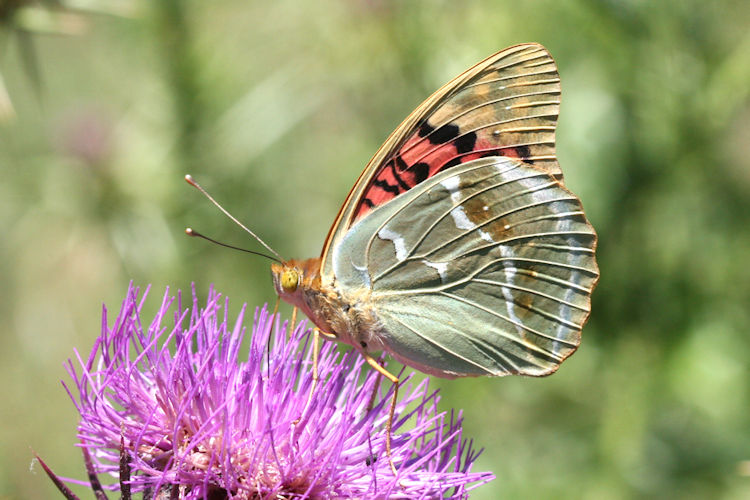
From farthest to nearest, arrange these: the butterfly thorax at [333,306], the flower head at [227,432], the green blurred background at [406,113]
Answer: the green blurred background at [406,113]
the butterfly thorax at [333,306]
the flower head at [227,432]

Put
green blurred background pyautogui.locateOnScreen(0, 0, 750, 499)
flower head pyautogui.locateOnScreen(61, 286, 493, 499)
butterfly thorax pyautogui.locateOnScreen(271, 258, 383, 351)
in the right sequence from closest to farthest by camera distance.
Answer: flower head pyautogui.locateOnScreen(61, 286, 493, 499) < butterfly thorax pyautogui.locateOnScreen(271, 258, 383, 351) < green blurred background pyautogui.locateOnScreen(0, 0, 750, 499)

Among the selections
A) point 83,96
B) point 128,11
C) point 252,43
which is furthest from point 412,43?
point 83,96

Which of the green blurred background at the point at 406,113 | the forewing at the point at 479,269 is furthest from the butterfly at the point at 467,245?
the green blurred background at the point at 406,113

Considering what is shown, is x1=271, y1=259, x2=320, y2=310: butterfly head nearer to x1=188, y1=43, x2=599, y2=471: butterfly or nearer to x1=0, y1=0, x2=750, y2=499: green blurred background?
x1=188, y1=43, x2=599, y2=471: butterfly

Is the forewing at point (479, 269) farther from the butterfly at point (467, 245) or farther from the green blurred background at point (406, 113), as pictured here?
the green blurred background at point (406, 113)

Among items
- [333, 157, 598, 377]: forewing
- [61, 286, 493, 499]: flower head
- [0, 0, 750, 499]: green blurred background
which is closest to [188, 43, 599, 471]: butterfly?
[333, 157, 598, 377]: forewing

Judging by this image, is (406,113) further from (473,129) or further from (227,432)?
(227,432)
